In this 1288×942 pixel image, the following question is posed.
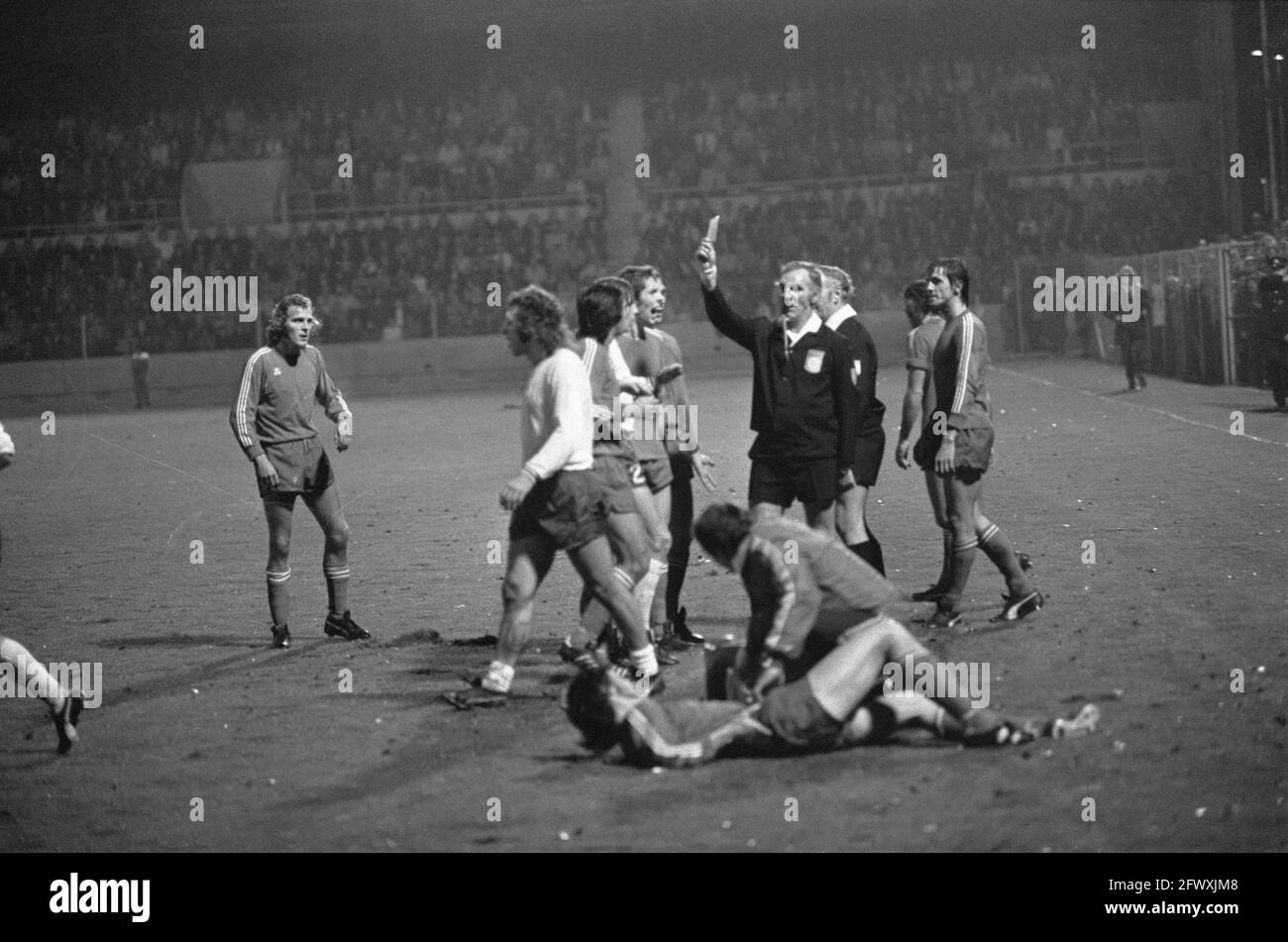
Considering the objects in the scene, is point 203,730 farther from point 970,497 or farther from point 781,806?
point 970,497

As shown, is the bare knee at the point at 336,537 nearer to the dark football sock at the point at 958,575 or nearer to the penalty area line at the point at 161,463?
the dark football sock at the point at 958,575

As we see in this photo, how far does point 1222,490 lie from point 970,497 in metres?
6.03

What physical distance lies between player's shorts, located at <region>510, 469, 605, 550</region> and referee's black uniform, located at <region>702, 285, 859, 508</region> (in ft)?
3.26

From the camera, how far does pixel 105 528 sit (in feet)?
52.1

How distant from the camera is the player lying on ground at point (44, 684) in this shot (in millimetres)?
7059

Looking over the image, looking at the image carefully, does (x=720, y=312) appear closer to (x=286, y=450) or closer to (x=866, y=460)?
(x=866, y=460)

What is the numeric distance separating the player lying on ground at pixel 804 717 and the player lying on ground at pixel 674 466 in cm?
206

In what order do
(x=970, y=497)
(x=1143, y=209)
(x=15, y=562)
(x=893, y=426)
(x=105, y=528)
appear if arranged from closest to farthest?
(x=970, y=497) → (x=15, y=562) → (x=105, y=528) → (x=893, y=426) → (x=1143, y=209)

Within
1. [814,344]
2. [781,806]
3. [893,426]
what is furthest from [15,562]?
[893,426]

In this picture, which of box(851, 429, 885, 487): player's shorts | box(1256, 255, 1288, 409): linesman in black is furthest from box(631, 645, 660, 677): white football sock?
box(1256, 255, 1288, 409): linesman in black

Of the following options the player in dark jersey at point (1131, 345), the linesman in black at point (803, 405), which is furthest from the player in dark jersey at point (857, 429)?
the player in dark jersey at point (1131, 345)

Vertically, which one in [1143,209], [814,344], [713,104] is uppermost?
[713,104]

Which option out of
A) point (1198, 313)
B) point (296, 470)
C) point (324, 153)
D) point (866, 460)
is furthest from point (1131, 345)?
point (324, 153)

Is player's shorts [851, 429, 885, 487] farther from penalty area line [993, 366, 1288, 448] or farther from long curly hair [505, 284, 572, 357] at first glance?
penalty area line [993, 366, 1288, 448]
